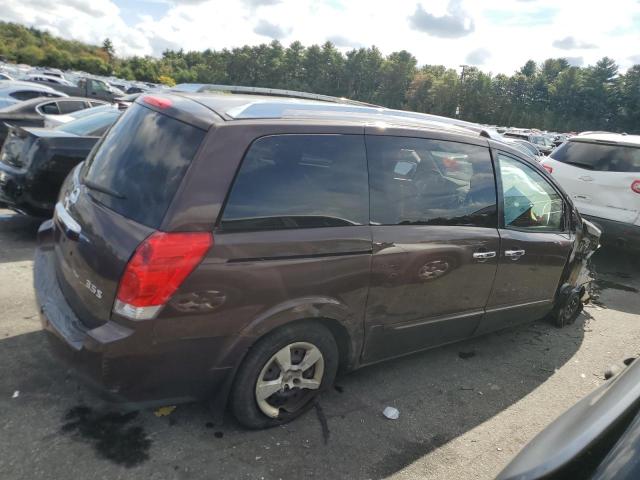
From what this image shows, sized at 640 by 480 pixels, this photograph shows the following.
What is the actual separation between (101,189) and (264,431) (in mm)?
1647

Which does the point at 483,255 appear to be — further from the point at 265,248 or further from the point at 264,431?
the point at 264,431

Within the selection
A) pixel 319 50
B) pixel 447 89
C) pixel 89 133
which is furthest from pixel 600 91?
pixel 89 133

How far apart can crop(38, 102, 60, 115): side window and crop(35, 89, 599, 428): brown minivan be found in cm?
805

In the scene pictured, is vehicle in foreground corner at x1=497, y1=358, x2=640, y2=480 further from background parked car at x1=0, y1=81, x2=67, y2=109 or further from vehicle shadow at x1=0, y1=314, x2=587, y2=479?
background parked car at x1=0, y1=81, x2=67, y2=109

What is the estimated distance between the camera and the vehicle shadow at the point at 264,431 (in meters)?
2.52

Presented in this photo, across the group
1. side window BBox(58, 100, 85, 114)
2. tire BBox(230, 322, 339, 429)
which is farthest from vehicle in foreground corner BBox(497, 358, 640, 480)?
side window BBox(58, 100, 85, 114)

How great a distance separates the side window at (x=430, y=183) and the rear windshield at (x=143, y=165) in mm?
1109

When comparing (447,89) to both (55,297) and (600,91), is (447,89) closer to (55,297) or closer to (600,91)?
(600,91)

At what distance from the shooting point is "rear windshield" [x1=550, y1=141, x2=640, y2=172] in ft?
22.0

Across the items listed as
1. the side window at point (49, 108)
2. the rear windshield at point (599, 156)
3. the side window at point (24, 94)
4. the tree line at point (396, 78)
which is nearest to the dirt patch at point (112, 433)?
the rear windshield at point (599, 156)

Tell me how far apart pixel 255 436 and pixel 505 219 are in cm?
232

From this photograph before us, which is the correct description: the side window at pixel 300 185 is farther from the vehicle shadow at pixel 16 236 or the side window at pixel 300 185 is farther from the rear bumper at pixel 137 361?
the vehicle shadow at pixel 16 236

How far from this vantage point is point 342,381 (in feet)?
11.4

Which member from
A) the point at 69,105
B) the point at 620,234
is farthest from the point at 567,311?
the point at 69,105
